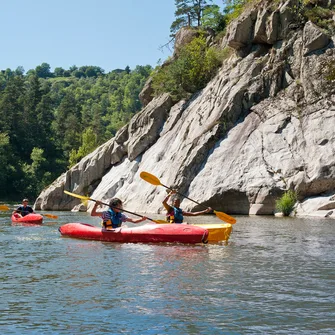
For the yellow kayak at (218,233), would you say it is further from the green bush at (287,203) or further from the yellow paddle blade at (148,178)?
the green bush at (287,203)

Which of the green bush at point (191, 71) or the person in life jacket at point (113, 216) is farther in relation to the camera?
the green bush at point (191, 71)

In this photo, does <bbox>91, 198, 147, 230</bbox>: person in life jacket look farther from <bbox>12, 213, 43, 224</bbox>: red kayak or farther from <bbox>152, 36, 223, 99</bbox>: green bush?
<bbox>152, 36, 223, 99</bbox>: green bush

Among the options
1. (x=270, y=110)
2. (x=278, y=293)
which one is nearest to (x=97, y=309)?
(x=278, y=293)

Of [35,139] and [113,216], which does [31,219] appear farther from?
[35,139]

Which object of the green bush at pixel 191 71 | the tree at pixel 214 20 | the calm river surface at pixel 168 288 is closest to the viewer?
the calm river surface at pixel 168 288

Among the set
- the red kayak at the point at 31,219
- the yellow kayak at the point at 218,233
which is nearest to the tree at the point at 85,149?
the red kayak at the point at 31,219

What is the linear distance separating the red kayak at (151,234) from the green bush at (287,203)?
13.0 metres

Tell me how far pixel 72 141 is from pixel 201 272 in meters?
72.2

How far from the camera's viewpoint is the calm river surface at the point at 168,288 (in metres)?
8.02

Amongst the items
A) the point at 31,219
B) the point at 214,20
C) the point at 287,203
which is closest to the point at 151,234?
the point at 31,219

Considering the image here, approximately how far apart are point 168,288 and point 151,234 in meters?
6.57

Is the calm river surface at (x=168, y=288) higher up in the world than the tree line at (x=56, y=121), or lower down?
lower down

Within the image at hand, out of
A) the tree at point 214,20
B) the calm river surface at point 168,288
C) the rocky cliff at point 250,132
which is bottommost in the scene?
the calm river surface at point 168,288

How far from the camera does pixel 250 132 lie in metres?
33.4
